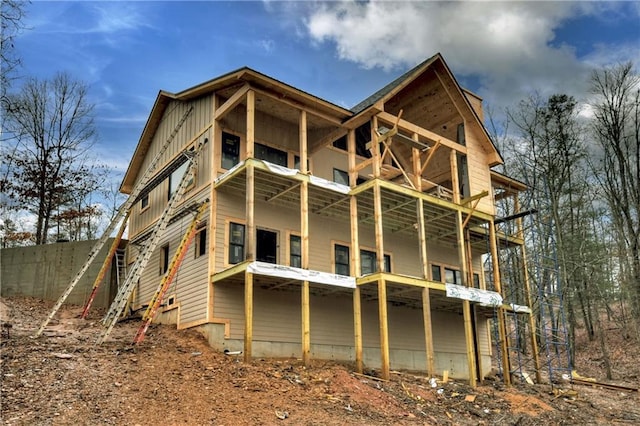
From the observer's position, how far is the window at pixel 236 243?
55.1ft

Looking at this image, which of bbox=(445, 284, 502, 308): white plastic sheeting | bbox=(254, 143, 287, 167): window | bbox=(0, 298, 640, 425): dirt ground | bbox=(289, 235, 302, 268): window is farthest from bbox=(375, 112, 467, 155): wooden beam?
bbox=(0, 298, 640, 425): dirt ground

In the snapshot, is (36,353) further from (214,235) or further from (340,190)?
(340,190)

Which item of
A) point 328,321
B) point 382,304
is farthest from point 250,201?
point 328,321

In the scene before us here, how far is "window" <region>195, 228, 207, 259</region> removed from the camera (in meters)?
17.0

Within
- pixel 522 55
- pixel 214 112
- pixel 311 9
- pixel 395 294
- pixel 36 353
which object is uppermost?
pixel 522 55

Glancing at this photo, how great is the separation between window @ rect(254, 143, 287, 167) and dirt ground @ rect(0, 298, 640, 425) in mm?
6498

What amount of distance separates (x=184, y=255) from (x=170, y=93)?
267 inches

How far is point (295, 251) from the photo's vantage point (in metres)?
18.1

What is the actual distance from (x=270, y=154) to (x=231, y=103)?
8.40ft

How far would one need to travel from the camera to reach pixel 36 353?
1218 centimetres

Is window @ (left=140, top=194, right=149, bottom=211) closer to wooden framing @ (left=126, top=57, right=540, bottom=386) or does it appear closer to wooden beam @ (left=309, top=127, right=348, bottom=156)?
wooden framing @ (left=126, top=57, right=540, bottom=386)

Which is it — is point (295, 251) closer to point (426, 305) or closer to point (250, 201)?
point (250, 201)

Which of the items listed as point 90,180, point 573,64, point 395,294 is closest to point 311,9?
point 395,294

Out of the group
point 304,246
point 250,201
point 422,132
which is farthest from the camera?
point 422,132
